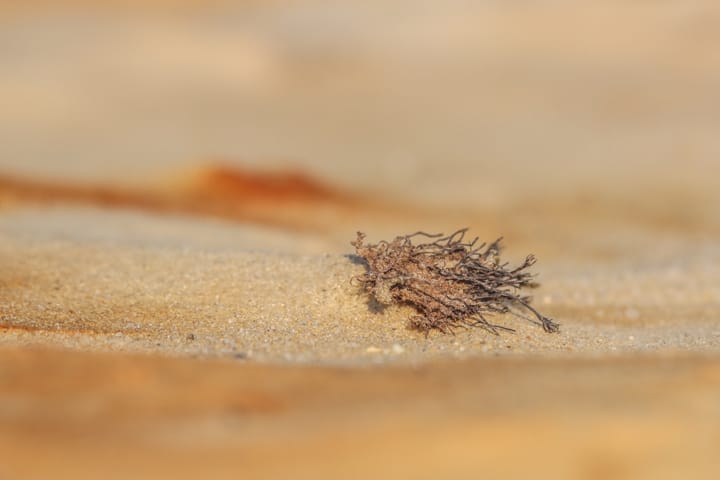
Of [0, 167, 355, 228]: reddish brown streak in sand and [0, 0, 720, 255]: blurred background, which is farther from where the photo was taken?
[0, 0, 720, 255]: blurred background

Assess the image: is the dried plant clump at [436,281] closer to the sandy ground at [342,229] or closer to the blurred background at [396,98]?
the sandy ground at [342,229]

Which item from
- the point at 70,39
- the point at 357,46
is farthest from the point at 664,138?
the point at 70,39

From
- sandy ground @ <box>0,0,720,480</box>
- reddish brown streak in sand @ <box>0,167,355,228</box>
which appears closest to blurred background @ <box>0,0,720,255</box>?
sandy ground @ <box>0,0,720,480</box>

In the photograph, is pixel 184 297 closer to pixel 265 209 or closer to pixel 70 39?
pixel 265 209

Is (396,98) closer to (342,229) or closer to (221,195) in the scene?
(221,195)

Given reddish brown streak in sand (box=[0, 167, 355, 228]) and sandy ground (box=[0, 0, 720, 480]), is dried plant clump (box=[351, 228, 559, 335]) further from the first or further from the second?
reddish brown streak in sand (box=[0, 167, 355, 228])

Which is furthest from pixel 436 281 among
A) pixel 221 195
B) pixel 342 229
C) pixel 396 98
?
pixel 396 98

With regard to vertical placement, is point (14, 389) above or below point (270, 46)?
below
